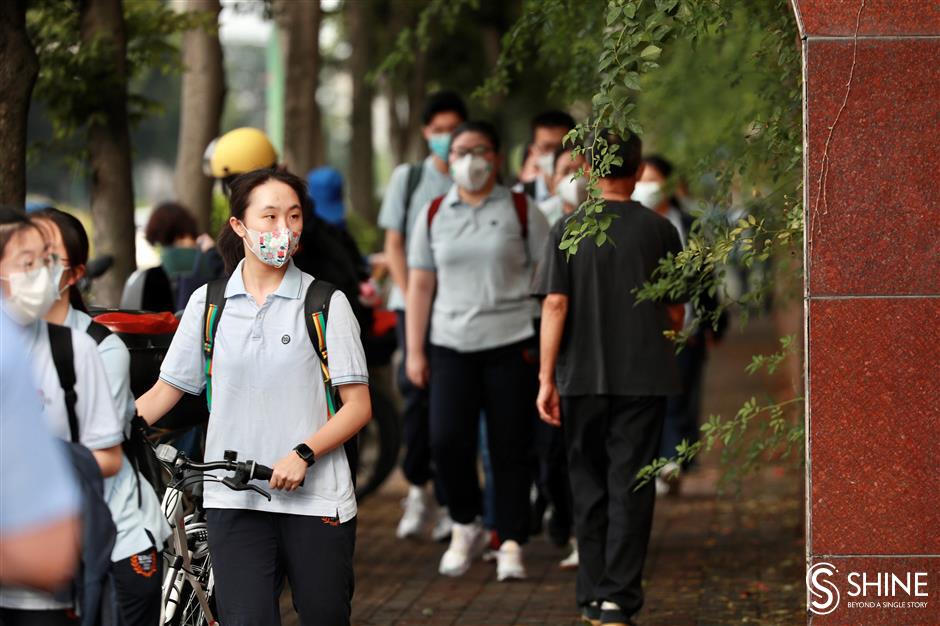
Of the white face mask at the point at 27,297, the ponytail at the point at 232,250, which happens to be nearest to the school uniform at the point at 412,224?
the ponytail at the point at 232,250

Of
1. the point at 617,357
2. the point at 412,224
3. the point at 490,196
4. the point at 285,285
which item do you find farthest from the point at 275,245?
the point at 412,224

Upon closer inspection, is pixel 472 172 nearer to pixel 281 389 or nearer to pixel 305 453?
pixel 281 389

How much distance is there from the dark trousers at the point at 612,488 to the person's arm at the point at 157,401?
2.32m

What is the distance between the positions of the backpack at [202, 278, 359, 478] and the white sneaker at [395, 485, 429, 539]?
4622 millimetres

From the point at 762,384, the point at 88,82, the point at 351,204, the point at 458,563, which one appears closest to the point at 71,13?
the point at 88,82

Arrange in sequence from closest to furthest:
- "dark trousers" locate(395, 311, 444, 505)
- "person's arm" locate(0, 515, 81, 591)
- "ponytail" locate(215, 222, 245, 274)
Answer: "person's arm" locate(0, 515, 81, 591)
"ponytail" locate(215, 222, 245, 274)
"dark trousers" locate(395, 311, 444, 505)

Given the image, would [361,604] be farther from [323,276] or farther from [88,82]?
[88,82]

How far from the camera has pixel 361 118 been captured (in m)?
17.8

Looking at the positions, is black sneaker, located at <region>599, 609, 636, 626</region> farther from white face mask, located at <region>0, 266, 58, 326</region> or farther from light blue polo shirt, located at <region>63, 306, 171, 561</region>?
white face mask, located at <region>0, 266, 58, 326</region>

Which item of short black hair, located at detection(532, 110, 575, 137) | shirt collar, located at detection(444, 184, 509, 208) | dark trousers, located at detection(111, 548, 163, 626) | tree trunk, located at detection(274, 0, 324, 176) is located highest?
tree trunk, located at detection(274, 0, 324, 176)

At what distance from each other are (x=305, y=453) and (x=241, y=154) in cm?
315

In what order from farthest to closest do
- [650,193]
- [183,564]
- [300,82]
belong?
[300,82] → [650,193] → [183,564]

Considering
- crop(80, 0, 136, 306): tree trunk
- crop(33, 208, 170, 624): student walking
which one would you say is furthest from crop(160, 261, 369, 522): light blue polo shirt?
crop(80, 0, 136, 306): tree trunk

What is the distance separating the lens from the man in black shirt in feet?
22.4
